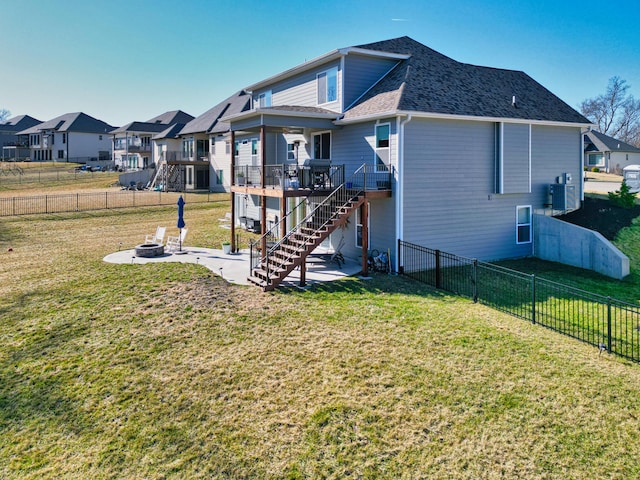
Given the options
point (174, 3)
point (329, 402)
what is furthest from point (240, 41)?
point (329, 402)

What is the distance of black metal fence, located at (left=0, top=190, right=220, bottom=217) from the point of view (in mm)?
30328

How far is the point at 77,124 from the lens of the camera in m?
71.4

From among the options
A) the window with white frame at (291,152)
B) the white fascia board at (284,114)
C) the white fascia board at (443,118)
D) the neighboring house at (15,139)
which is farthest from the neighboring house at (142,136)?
the white fascia board at (443,118)

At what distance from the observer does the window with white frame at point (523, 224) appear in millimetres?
18688

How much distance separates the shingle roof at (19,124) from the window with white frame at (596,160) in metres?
93.5

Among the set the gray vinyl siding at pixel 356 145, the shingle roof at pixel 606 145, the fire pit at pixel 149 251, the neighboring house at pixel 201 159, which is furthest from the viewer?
the shingle roof at pixel 606 145

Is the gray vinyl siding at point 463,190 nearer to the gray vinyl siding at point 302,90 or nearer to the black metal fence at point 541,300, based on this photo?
the black metal fence at point 541,300

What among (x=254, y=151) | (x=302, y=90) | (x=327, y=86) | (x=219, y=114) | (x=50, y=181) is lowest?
(x=254, y=151)

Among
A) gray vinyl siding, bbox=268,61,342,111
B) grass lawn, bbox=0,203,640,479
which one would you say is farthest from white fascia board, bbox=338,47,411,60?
grass lawn, bbox=0,203,640,479

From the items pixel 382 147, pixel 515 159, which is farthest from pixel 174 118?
pixel 515 159

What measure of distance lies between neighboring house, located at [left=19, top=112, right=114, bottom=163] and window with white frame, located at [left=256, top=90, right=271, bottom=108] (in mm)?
56529

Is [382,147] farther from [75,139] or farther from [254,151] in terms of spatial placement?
[75,139]

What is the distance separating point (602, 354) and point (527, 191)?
1031 centimetres

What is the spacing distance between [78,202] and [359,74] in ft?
78.1
